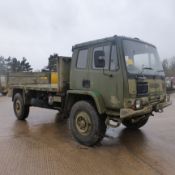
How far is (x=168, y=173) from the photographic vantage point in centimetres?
433

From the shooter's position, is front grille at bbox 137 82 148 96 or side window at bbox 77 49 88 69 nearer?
front grille at bbox 137 82 148 96

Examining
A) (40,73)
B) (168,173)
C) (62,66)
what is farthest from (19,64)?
(168,173)

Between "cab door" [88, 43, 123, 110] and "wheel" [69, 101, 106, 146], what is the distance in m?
0.41

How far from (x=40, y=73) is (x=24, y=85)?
35.3 inches

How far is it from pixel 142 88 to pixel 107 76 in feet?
2.65

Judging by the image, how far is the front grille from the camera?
5.45 metres

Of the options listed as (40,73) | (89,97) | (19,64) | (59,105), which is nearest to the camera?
(89,97)

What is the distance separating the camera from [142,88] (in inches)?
219

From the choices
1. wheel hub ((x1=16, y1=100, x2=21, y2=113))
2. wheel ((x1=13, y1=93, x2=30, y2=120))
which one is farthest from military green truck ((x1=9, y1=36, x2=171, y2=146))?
wheel hub ((x1=16, y1=100, x2=21, y2=113))

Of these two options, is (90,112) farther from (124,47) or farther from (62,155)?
(124,47)

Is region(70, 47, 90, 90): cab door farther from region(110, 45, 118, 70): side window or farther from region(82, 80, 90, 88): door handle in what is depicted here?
region(110, 45, 118, 70): side window

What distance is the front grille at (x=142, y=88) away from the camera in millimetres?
5453

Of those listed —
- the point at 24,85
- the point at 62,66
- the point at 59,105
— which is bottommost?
the point at 59,105

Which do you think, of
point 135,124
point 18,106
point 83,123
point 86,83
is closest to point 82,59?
point 86,83
